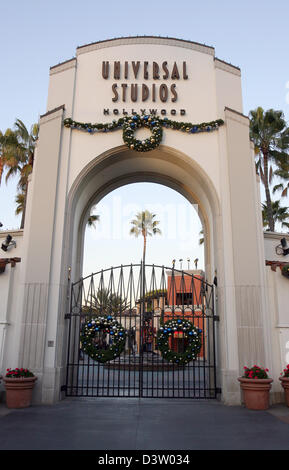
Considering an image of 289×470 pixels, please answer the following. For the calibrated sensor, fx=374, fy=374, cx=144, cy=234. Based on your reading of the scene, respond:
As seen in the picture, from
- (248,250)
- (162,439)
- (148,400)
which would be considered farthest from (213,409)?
(248,250)

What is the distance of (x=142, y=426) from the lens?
6297 mm

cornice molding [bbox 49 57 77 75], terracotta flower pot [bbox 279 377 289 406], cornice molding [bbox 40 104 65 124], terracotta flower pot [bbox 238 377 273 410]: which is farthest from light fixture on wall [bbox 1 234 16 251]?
terracotta flower pot [bbox 279 377 289 406]

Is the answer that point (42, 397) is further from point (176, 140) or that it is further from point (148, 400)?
point (176, 140)

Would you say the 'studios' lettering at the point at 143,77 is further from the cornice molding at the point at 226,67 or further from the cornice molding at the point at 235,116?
Result: the cornice molding at the point at 235,116

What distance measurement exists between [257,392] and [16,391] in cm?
506

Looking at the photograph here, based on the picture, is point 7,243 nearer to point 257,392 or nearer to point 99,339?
point 99,339

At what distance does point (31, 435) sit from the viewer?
221 inches

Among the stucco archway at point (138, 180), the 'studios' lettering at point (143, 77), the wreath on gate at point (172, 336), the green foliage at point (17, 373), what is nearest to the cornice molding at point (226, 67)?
the 'studios' lettering at point (143, 77)

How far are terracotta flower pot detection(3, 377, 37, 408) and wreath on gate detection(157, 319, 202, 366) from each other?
123 inches

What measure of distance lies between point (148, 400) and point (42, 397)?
2449 mm

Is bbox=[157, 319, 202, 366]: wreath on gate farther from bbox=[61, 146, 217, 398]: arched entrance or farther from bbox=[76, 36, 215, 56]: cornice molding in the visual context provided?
bbox=[76, 36, 215, 56]: cornice molding

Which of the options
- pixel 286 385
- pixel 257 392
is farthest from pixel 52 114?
pixel 286 385

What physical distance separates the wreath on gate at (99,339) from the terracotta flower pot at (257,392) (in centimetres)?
296

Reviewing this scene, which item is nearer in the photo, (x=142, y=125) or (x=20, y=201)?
(x=142, y=125)
